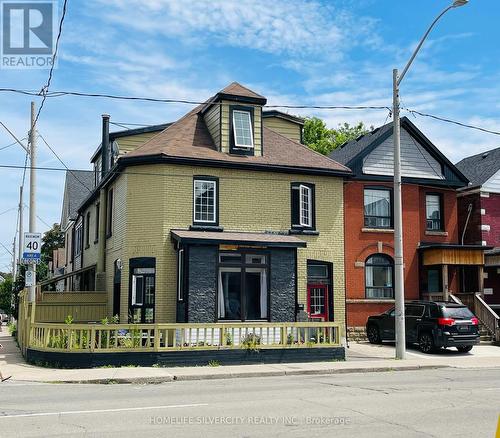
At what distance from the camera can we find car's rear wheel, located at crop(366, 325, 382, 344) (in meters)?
24.6

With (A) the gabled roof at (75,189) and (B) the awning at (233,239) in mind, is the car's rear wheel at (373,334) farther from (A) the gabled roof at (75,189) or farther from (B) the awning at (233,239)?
(A) the gabled roof at (75,189)

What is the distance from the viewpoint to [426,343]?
21844 millimetres

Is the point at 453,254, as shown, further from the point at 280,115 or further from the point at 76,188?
the point at 76,188

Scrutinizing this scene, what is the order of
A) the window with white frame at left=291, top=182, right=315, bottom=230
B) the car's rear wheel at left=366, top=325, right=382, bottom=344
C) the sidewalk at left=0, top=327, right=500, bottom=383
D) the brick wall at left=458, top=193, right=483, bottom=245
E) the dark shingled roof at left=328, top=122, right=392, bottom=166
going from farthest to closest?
the brick wall at left=458, top=193, right=483, bottom=245 < the dark shingled roof at left=328, top=122, right=392, bottom=166 < the car's rear wheel at left=366, top=325, right=382, bottom=344 < the window with white frame at left=291, top=182, right=315, bottom=230 < the sidewalk at left=0, top=327, right=500, bottom=383

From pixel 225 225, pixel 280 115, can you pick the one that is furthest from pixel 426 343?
pixel 280 115

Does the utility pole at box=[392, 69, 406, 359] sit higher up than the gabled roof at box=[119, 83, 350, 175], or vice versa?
the gabled roof at box=[119, 83, 350, 175]

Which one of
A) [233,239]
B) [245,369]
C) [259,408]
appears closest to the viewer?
[259,408]

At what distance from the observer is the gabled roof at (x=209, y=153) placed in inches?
874

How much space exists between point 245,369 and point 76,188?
103 feet

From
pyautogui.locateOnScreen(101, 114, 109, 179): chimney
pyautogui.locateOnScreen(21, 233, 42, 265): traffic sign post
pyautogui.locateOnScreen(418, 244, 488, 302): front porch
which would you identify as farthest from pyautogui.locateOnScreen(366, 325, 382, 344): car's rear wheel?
pyautogui.locateOnScreen(101, 114, 109, 179): chimney

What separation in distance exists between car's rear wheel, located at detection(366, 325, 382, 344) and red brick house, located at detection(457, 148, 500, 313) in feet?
23.6

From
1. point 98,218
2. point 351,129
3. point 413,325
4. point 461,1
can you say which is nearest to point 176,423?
point 461,1

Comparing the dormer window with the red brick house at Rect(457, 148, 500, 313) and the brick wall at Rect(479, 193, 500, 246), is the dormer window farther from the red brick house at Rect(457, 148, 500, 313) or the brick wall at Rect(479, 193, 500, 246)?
the brick wall at Rect(479, 193, 500, 246)

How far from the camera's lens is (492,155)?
3241cm
